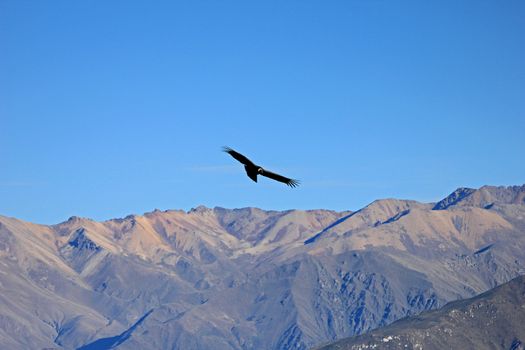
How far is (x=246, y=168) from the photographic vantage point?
118m

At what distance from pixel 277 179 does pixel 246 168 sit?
338 centimetres

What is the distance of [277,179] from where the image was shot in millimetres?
117688
